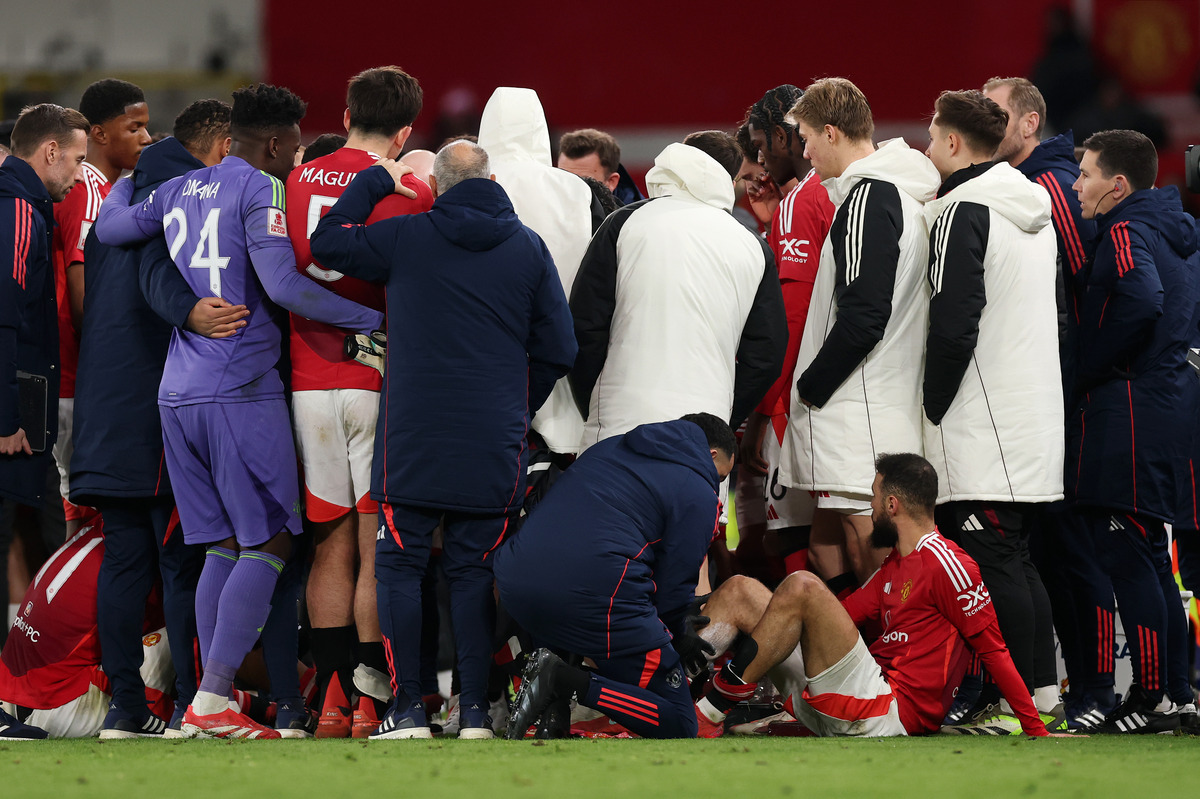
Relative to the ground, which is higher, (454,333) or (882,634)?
(454,333)

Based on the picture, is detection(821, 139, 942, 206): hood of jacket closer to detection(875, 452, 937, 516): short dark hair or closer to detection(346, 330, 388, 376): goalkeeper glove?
detection(875, 452, 937, 516): short dark hair

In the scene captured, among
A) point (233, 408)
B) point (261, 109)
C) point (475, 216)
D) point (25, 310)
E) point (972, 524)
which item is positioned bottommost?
point (972, 524)

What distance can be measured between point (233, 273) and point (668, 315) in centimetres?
144

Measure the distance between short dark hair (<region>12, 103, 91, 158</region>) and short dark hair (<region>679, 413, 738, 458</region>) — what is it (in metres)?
2.56

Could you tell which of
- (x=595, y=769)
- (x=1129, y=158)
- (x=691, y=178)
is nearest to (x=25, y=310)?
(x=691, y=178)

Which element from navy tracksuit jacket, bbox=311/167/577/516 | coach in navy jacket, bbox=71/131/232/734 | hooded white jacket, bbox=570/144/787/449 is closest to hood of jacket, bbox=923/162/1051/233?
hooded white jacket, bbox=570/144/787/449

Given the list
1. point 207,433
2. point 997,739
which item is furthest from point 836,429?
point 207,433

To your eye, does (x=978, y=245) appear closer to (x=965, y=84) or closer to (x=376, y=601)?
(x=376, y=601)

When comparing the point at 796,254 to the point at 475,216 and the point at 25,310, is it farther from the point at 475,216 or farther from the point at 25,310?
the point at 25,310

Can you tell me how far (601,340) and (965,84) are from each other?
9.98 meters

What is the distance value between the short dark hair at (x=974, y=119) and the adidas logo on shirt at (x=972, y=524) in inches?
51.5

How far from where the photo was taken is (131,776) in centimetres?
305

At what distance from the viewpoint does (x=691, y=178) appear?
483cm

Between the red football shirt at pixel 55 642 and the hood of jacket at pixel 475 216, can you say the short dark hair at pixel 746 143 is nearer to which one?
the hood of jacket at pixel 475 216
